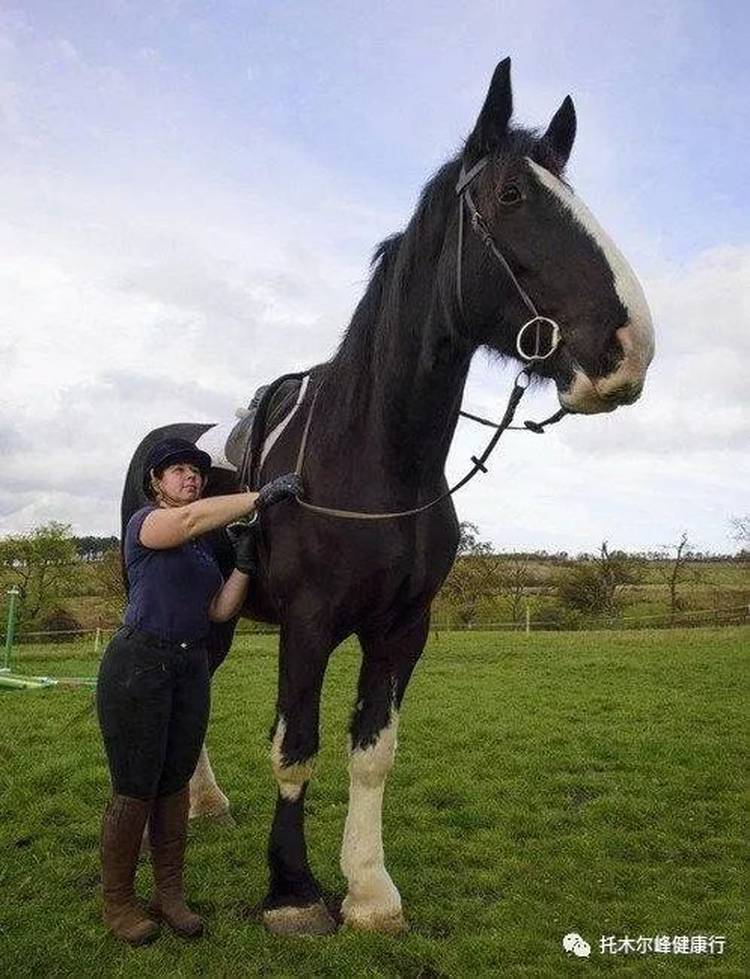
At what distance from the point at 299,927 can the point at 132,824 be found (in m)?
0.91

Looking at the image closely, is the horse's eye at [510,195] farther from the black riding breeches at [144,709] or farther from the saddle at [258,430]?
the black riding breeches at [144,709]

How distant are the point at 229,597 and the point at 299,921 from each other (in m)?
1.56

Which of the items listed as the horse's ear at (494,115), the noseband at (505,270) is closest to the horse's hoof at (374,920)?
the noseband at (505,270)

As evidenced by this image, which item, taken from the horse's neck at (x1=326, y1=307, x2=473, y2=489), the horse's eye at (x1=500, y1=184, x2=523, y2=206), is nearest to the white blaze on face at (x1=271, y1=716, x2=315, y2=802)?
the horse's neck at (x1=326, y1=307, x2=473, y2=489)

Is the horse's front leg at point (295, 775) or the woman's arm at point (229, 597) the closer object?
the horse's front leg at point (295, 775)

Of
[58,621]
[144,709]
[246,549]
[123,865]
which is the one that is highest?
[246,549]

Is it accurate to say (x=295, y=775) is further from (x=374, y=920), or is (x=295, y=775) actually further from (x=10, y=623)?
(x=10, y=623)

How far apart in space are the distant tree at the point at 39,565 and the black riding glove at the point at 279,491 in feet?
125

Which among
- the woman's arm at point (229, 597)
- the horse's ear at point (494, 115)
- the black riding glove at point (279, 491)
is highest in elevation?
the horse's ear at point (494, 115)

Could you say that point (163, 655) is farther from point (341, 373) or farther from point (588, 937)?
point (588, 937)

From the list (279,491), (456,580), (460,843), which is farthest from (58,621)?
(279,491)

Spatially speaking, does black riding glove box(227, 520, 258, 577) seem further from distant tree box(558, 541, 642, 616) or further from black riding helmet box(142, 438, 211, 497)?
distant tree box(558, 541, 642, 616)

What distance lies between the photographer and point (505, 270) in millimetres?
3088

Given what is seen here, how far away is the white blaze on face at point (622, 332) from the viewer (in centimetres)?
271
